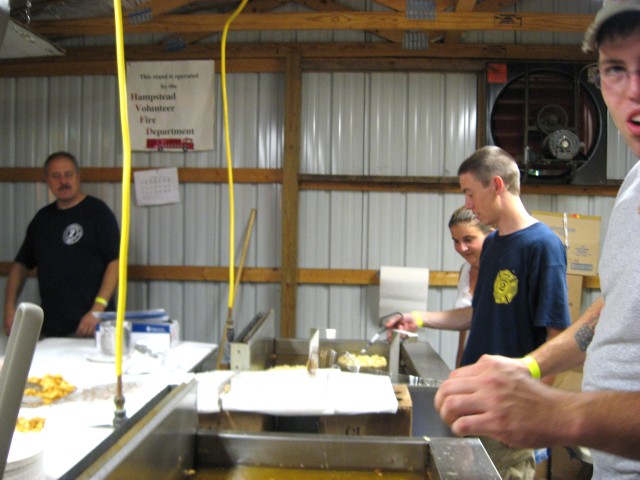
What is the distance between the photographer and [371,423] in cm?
123

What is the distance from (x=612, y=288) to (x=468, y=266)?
1.73 metres

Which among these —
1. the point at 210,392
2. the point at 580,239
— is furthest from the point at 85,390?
the point at 580,239

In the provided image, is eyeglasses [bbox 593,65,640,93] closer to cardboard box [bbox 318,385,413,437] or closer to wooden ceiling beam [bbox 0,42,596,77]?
cardboard box [bbox 318,385,413,437]

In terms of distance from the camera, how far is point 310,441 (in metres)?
1.02

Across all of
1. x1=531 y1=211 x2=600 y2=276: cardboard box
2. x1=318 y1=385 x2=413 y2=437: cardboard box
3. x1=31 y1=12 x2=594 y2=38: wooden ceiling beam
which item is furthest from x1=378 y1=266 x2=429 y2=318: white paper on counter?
x1=318 y1=385 x2=413 y2=437: cardboard box

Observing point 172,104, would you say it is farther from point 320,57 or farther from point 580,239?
point 580,239

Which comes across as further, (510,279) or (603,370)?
(510,279)

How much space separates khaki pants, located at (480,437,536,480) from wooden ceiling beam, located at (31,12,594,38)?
2.29 meters

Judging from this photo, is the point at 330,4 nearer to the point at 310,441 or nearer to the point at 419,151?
the point at 419,151

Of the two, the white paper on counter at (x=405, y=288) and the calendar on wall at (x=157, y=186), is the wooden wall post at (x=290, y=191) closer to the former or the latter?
the white paper on counter at (x=405, y=288)

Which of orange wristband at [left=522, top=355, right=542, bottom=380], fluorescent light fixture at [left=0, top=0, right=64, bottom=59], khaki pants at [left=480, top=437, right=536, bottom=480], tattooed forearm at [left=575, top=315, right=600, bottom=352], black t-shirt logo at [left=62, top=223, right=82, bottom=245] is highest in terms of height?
fluorescent light fixture at [left=0, top=0, right=64, bottom=59]

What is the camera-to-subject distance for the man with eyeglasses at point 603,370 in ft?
2.17

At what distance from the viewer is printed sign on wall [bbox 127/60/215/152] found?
3.50 m

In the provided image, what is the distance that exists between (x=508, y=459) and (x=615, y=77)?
123 centimetres
